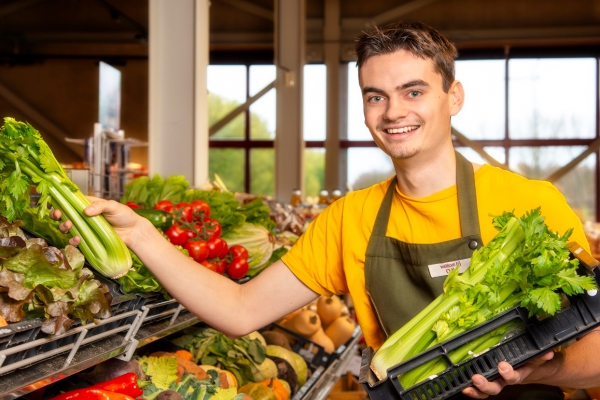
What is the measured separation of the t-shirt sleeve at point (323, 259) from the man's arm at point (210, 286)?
0.03 metres

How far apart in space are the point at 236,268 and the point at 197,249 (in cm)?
33

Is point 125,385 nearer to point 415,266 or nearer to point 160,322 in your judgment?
point 160,322

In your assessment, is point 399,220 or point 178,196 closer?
point 399,220

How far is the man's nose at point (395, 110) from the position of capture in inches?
81.1

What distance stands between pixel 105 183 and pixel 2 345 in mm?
2799

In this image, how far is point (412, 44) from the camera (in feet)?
6.93

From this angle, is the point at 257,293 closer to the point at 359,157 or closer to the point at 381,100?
the point at 381,100

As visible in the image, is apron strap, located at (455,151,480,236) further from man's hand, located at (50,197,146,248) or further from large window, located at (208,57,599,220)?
large window, located at (208,57,599,220)

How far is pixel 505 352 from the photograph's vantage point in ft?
5.55

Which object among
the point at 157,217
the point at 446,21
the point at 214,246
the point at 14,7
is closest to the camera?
the point at 157,217

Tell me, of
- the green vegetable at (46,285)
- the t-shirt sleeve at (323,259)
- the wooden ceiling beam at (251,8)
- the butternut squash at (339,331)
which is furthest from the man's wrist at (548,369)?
the wooden ceiling beam at (251,8)

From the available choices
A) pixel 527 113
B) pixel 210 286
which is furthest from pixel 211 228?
pixel 527 113

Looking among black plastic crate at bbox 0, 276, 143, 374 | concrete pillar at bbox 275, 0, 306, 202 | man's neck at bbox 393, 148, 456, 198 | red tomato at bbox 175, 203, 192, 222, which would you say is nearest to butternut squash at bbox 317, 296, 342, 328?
red tomato at bbox 175, 203, 192, 222

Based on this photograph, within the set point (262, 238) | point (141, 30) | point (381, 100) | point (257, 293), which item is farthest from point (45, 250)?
point (141, 30)
